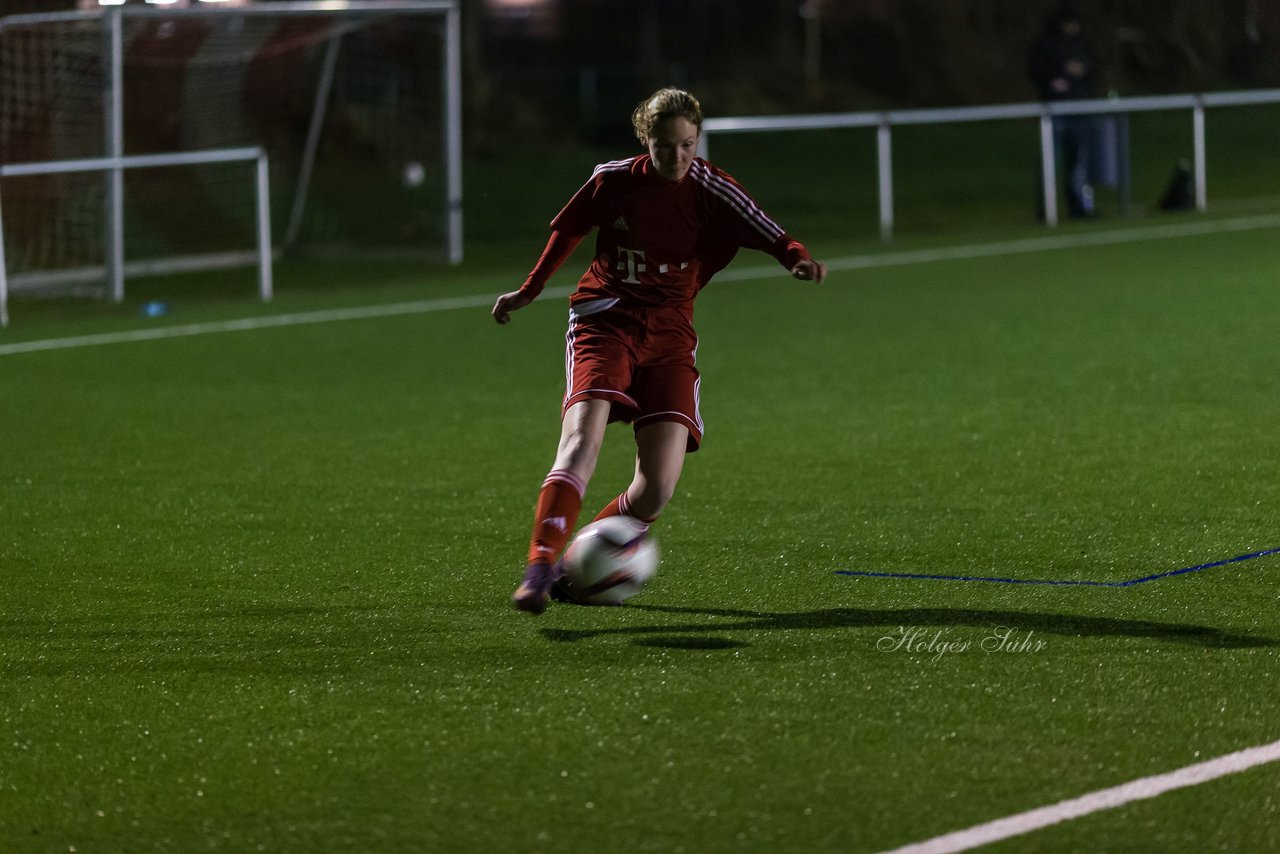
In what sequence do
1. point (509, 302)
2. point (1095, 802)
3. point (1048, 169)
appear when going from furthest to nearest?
point (1048, 169), point (509, 302), point (1095, 802)

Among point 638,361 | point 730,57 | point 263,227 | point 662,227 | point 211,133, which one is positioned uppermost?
point 730,57

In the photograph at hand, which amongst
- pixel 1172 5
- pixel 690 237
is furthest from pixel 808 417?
pixel 1172 5

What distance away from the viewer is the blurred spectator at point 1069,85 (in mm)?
18781

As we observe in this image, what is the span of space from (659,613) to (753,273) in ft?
33.3

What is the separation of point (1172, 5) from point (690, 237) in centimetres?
1549

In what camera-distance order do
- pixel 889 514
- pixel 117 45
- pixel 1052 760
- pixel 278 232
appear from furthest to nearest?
pixel 278 232 < pixel 117 45 < pixel 889 514 < pixel 1052 760

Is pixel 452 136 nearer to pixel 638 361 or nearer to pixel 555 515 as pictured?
pixel 638 361

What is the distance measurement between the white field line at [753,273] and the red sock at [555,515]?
7.34 meters

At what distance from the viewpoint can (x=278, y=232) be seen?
1812cm

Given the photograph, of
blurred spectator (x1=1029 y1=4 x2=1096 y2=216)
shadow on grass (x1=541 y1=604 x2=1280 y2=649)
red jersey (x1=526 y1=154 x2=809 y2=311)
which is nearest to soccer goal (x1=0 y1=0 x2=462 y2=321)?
blurred spectator (x1=1029 y1=4 x2=1096 y2=216)

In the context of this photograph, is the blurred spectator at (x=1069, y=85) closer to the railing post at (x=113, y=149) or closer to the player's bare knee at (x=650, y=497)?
the railing post at (x=113, y=149)

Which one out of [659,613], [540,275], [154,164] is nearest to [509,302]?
[540,275]

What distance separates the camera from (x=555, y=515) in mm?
5086

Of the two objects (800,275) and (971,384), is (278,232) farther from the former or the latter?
(800,275)
